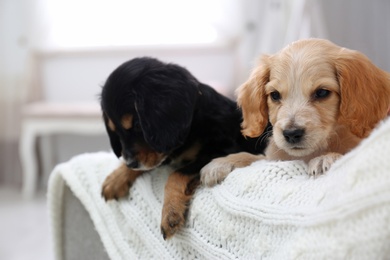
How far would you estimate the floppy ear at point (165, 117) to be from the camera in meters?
1.33

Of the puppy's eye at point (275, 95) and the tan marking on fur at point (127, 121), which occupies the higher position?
the puppy's eye at point (275, 95)

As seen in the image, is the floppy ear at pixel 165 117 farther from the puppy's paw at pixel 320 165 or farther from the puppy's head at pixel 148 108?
the puppy's paw at pixel 320 165

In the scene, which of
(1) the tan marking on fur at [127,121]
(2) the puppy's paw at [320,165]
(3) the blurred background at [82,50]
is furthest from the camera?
(3) the blurred background at [82,50]

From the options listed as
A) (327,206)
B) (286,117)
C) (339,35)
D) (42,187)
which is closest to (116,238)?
(286,117)

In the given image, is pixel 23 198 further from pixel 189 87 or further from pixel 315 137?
pixel 315 137

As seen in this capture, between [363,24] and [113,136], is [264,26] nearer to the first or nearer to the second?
[363,24]

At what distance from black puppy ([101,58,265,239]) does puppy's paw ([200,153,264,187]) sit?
75 mm

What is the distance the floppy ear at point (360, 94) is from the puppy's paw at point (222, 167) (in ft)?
0.91

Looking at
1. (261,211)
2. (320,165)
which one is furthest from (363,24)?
(261,211)

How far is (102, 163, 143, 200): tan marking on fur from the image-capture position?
148 centimetres

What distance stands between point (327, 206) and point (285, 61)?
1.75 feet

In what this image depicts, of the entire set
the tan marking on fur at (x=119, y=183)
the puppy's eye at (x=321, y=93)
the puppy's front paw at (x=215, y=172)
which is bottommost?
the tan marking on fur at (x=119, y=183)

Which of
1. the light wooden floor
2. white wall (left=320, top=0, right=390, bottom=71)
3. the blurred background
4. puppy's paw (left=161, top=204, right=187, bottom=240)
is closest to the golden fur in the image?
puppy's paw (left=161, top=204, right=187, bottom=240)

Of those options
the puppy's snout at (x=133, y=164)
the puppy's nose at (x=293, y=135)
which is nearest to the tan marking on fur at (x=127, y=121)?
the puppy's snout at (x=133, y=164)
